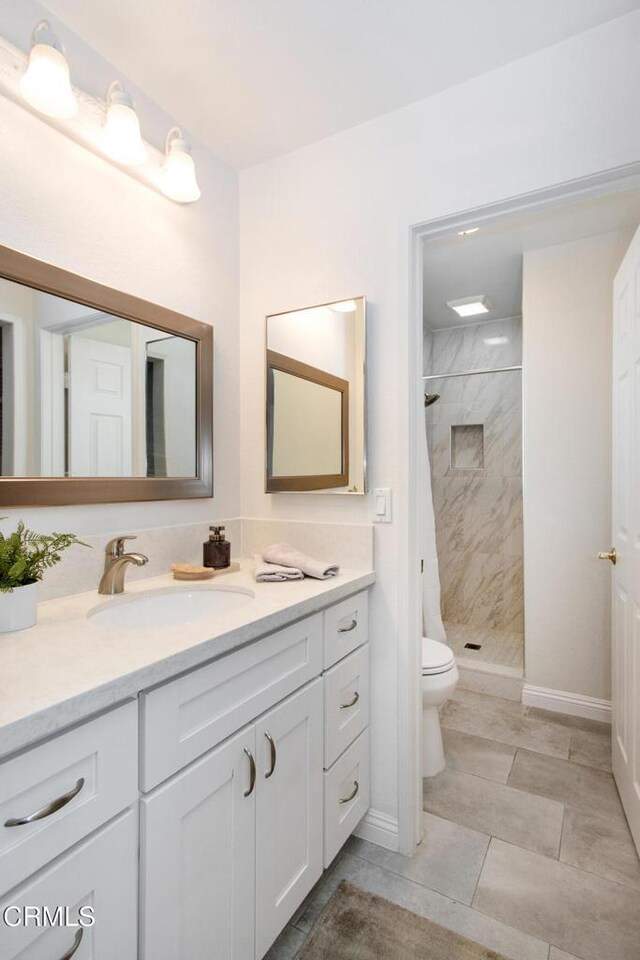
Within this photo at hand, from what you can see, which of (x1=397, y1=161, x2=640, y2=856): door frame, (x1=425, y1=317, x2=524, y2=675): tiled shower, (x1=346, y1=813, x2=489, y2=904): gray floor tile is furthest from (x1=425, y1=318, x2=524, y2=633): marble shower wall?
(x1=397, y1=161, x2=640, y2=856): door frame

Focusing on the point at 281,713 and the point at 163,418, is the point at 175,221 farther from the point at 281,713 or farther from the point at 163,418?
the point at 281,713

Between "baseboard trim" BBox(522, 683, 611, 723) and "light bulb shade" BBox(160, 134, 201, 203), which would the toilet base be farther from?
"light bulb shade" BBox(160, 134, 201, 203)

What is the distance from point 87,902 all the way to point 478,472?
142 inches

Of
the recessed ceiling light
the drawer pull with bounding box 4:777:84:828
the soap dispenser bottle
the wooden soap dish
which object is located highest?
the recessed ceiling light

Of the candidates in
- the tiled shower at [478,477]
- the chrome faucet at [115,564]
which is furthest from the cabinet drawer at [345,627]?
the tiled shower at [478,477]

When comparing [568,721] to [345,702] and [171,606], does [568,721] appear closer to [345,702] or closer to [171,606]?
[345,702]

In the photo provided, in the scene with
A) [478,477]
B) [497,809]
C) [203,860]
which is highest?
[478,477]

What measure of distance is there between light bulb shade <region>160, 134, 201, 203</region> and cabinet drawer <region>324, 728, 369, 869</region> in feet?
6.00

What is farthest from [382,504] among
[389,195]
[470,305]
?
[470,305]

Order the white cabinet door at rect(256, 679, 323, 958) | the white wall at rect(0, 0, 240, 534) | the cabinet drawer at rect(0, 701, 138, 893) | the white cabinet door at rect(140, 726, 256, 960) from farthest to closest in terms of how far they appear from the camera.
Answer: the white wall at rect(0, 0, 240, 534), the white cabinet door at rect(256, 679, 323, 958), the white cabinet door at rect(140, 726, 256, 960), the cabinet drawer at rect(0, 701, 138, 893)

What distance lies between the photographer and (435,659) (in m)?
2.01

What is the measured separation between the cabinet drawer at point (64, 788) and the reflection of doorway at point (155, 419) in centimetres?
89

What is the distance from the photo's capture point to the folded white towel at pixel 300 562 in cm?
151

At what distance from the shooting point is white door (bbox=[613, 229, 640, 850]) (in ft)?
5.15
